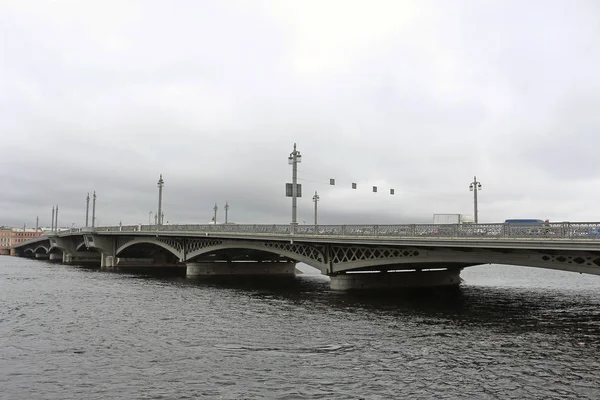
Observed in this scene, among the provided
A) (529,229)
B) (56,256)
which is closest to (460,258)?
(529,229)

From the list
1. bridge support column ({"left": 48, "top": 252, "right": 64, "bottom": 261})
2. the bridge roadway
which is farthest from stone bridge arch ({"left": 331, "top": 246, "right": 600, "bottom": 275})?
bridge support column ({"left": 48, "top": 252, "right": 64, "bottom": 261})

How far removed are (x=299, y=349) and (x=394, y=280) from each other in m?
27.9

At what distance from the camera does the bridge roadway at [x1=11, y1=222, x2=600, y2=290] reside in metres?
24.5

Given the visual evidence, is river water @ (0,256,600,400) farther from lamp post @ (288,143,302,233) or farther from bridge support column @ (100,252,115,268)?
bridge support column @ (100,252,115,268)

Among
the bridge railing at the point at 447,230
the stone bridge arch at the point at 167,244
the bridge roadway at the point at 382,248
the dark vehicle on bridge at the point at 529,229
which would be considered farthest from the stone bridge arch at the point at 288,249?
the dark vehicle on bridge at the point at 529,229

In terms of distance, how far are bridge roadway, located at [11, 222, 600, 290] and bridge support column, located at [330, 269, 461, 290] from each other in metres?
0.09

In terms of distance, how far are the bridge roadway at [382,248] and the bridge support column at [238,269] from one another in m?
0.14

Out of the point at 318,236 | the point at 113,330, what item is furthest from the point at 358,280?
the point at 113,330

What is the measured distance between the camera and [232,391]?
1377 centimetres

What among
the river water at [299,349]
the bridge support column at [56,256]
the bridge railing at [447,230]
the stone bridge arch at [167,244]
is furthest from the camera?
the bridge support column at [56,256]

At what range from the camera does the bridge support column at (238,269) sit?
65.4 m

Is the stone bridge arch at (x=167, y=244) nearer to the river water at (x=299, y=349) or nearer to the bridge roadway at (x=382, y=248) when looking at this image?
the bridge roadway at (x=382, y=248)

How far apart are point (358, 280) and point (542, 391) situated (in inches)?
1133

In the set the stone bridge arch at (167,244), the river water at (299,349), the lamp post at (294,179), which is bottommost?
the river water at (299,349)
